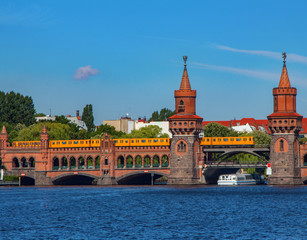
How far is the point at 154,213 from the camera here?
8894 cm

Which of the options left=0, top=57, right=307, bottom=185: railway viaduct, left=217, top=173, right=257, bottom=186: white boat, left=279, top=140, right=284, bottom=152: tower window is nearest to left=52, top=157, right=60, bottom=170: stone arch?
left=0, top=57, right=307, bottom=185: railway viaduct

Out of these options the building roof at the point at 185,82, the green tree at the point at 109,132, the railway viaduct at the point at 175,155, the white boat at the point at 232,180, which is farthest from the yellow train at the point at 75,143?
the white boat at the point at 232,180

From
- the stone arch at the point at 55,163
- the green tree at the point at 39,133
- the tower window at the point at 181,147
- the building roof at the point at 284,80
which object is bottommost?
the stone arch at the point at 55,163

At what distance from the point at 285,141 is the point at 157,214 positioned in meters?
52.7

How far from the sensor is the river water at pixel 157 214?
70.9 meters

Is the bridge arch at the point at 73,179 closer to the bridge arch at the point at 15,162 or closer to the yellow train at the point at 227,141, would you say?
the bridge arch at the point at 15,162

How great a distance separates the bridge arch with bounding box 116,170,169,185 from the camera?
14350 cm

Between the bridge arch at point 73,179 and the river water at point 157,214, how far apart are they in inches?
838

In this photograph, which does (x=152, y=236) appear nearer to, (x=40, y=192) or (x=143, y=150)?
(x=40, y=192)

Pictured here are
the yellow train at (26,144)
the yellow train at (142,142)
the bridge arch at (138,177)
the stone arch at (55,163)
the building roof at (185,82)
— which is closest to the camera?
the building roof at (185,82)

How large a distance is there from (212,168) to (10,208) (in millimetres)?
55625

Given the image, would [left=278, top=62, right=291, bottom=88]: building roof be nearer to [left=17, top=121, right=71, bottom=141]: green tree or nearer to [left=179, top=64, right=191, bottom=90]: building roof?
[left=179, top=64, right=191, bottom=90]: building roof

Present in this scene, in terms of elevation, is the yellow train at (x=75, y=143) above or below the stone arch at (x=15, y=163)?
above

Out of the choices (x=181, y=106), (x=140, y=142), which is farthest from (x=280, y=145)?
(x=140, y=142)
